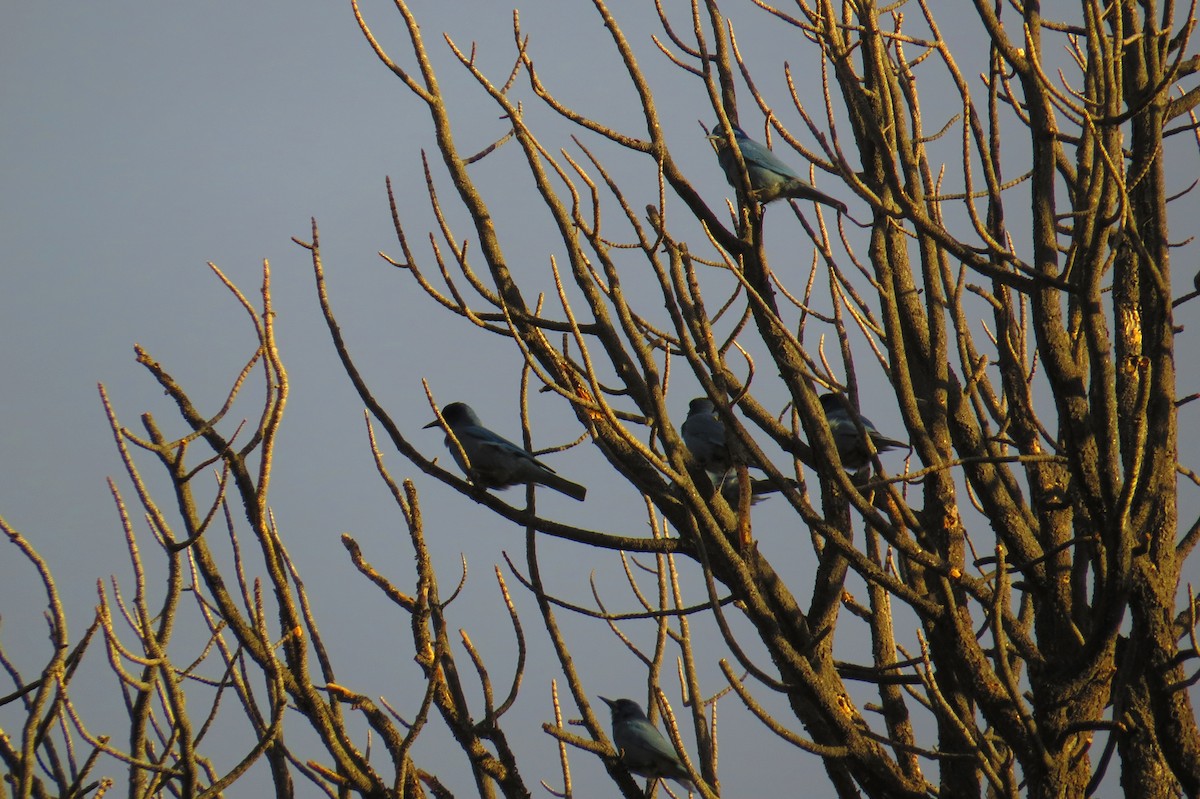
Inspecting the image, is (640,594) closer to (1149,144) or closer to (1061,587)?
(1061,587)

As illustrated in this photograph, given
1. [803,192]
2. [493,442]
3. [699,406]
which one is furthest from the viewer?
[699,406]

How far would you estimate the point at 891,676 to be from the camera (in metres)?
4.11

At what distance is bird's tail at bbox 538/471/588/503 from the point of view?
6359 mm

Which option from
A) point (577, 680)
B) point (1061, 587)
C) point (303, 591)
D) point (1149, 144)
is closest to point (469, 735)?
point (577, 680)

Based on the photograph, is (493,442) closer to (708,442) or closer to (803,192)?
(708,442)

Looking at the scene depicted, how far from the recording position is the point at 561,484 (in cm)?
641

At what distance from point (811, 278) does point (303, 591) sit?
2226 millimetres

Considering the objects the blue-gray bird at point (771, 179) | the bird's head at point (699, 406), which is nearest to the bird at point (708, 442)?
the bird's head at point (699, 406)

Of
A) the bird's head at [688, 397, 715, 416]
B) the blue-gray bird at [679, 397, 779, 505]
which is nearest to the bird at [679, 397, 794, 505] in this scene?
the blue-gray bird at [679, 397, 779, 505]

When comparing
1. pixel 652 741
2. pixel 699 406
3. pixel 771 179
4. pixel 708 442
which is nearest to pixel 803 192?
pixel 771 179

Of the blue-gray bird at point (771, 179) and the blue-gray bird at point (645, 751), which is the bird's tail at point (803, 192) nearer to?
the blue-gray bird at point (771, 179)

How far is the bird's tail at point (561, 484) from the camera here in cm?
636

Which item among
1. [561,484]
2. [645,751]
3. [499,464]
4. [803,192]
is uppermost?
[803,192]

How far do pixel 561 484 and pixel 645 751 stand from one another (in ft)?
5.13
